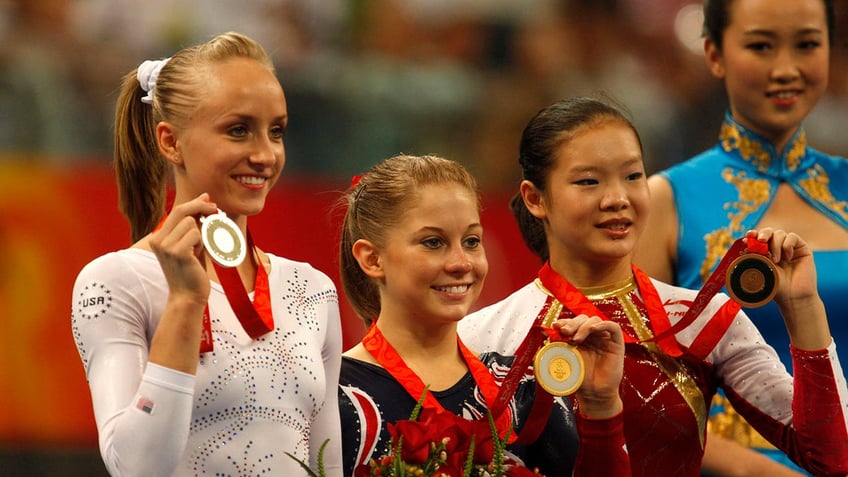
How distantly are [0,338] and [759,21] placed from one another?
257 centimetres

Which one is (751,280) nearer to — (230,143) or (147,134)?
(230,143)

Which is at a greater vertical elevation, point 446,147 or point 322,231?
point 446,147

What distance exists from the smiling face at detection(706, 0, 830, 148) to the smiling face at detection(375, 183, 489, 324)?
99 cm

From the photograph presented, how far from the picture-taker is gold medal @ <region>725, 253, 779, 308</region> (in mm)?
2412

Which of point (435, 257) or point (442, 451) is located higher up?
point (435, 257)

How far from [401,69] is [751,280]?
3.09 meters

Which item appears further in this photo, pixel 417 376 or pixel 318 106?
pixel 318 106

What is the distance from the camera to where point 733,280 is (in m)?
2.41

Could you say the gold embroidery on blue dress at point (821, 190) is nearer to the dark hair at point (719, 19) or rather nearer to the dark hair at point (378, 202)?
the dark hair at point (719, 19)

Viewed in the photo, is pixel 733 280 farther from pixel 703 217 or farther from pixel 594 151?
pixel 703 217

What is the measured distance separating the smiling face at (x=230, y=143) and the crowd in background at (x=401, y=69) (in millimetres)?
2258

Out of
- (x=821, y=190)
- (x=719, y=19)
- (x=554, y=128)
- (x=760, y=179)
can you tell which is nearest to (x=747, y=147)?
(x=760, y=179)

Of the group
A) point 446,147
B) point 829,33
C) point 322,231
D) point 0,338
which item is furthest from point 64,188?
point 829,33

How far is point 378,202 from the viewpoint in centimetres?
260
